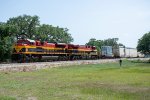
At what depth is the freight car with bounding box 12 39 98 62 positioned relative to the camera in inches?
1965

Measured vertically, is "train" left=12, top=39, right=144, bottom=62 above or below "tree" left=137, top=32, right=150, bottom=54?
below

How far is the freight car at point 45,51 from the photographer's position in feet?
164

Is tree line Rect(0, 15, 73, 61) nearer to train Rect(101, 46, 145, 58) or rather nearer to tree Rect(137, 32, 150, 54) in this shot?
train Rect(101, 46, 145, 58)

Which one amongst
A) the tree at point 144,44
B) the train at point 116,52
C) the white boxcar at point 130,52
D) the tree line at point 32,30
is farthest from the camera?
the white boxcar at point 130,52

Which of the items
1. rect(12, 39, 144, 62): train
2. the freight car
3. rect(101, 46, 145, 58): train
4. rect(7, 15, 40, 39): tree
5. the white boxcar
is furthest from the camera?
the white boxcar

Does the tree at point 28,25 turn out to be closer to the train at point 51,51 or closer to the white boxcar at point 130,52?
the train at point 51,51

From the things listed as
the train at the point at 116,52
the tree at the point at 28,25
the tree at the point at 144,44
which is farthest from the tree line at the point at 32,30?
the tree at the point at 144,44

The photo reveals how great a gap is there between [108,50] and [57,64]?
136 ft

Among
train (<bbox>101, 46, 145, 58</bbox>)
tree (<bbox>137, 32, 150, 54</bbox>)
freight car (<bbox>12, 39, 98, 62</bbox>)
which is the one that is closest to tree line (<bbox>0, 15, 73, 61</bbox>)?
freight car (<bbox>12, 39, 98, 62</bbox>)

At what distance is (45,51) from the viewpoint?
55.7 meters

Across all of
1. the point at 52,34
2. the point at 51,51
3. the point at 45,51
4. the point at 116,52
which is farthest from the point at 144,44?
the point at 45,51

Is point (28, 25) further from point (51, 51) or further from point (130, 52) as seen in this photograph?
point (130, 52)

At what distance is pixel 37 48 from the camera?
2088 inches

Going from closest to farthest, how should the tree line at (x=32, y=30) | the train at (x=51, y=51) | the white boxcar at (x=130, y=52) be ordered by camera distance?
the train at (x=51, y=51), the tree line at (x=32, y=30), the white boxcar at (x=130, y=52)
